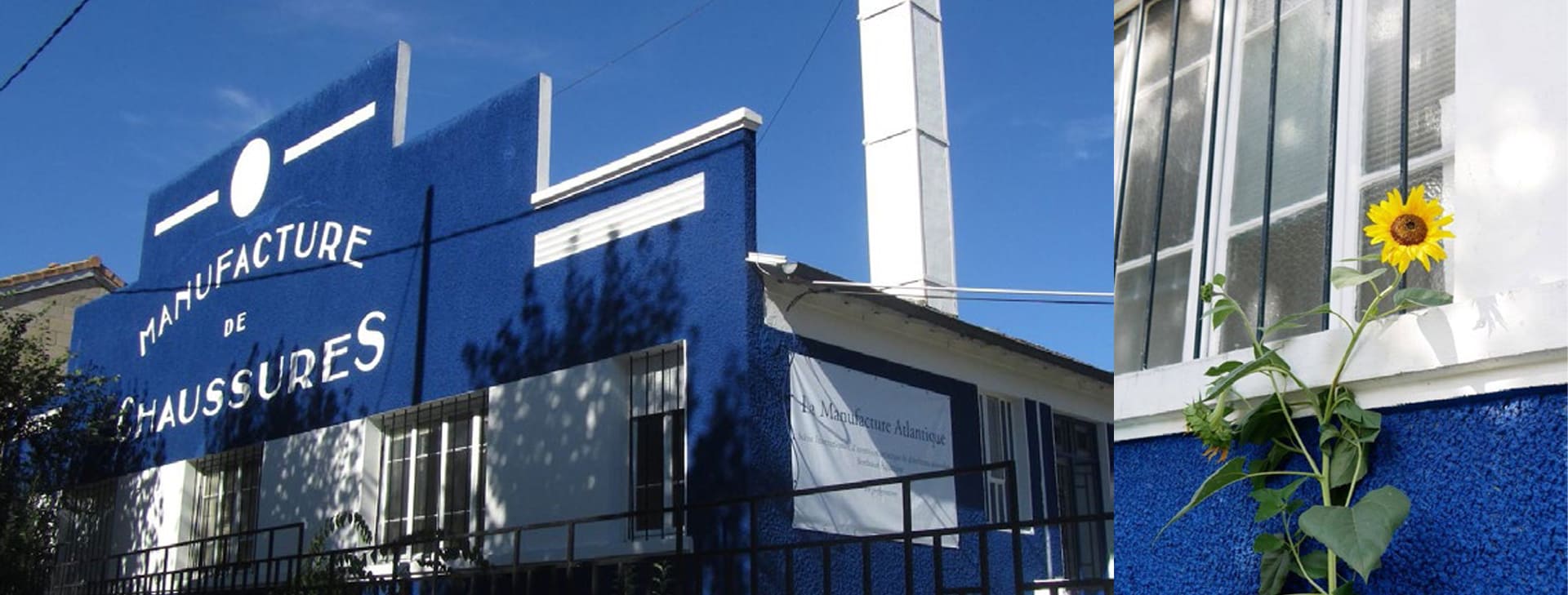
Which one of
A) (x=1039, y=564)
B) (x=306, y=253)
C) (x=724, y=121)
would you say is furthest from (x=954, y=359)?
(x=306, y=253)

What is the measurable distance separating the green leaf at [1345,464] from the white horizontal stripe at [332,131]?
11.7m

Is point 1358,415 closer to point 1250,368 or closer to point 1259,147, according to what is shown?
point 1250,368

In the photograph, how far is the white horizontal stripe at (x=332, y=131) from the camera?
43.0ft

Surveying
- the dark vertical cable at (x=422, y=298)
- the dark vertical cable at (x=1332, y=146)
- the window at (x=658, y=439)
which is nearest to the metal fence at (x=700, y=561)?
the window at (x=658, y=439)

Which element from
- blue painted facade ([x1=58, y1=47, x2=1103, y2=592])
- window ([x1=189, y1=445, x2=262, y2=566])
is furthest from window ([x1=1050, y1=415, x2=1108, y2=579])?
window ([x1=189, y1=445, x2=262, y2=566])

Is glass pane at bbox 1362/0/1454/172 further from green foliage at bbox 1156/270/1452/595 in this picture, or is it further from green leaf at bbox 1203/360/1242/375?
green leaf at bbox 1203/360/1242/375

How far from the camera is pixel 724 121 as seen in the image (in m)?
9.52

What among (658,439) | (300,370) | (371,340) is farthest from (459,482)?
(300,370)

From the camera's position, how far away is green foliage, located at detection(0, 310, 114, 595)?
14281mm

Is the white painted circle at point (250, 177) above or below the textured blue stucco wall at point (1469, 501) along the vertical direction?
above

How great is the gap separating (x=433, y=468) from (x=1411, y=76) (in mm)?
9833

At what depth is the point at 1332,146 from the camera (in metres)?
2.81

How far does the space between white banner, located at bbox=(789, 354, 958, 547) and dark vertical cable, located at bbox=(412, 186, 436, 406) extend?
351cm

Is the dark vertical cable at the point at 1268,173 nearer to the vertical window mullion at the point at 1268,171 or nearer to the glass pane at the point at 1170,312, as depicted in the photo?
the vertical window mullion at the point at 1268,171
